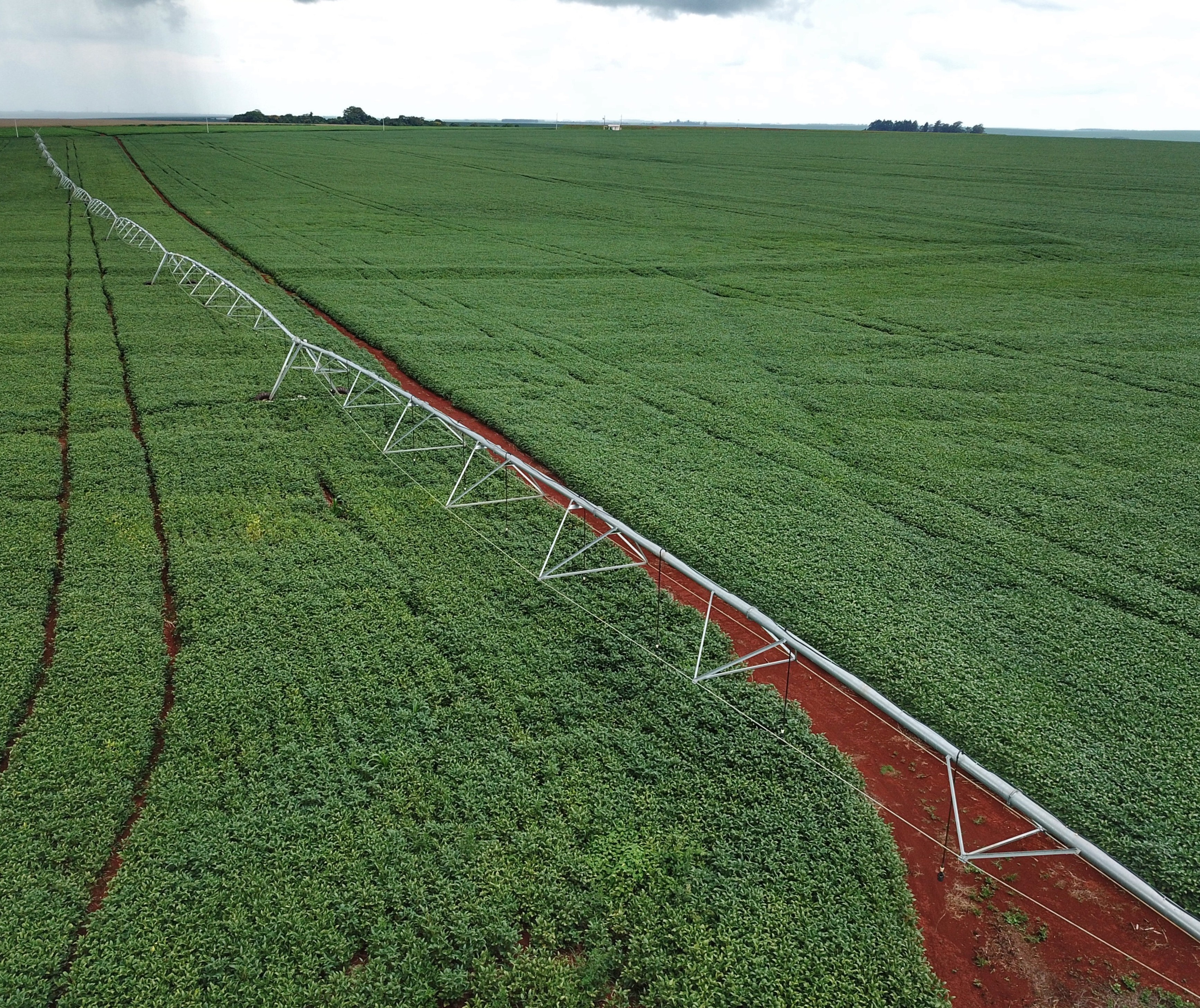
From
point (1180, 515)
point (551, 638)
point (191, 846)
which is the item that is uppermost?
point (1180, 515)

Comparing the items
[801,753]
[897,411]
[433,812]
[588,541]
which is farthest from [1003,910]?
[897,411]

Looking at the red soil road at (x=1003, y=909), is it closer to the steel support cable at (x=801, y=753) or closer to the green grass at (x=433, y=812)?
the steel support cable at (x=801, y=753)

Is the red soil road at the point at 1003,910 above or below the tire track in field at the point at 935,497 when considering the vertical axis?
below

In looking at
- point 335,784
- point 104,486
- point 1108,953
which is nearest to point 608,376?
point 104,486

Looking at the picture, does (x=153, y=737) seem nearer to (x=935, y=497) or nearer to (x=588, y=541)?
(x=588, y=541)

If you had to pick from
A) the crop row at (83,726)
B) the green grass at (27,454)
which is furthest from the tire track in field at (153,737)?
the green grass at (27,454)

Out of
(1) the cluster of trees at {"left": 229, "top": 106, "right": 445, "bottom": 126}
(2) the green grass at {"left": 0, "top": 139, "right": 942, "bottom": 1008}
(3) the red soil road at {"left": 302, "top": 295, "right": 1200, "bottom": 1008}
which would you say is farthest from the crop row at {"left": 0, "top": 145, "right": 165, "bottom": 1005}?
(1) the cluster of trees at {"left": 229, "top": 106, "right": 445, "bottom": 126}

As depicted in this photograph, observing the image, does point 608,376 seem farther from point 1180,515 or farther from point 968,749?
point 968,749
